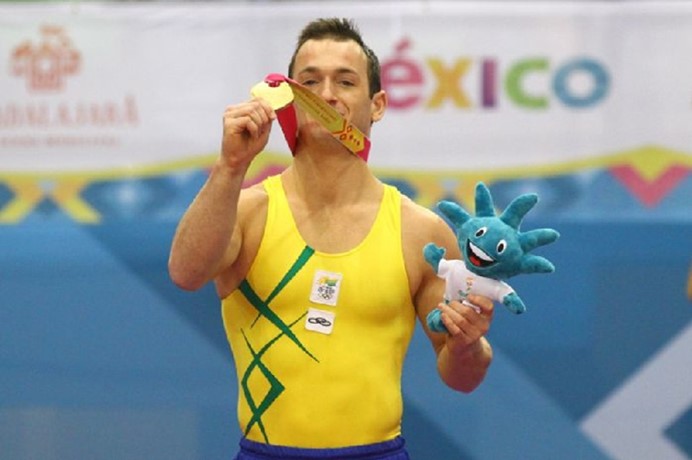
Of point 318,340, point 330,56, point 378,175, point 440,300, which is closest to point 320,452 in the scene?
point 318,340

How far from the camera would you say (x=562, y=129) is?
2.84 meters

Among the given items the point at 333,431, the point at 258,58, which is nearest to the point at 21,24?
the point at 258,58

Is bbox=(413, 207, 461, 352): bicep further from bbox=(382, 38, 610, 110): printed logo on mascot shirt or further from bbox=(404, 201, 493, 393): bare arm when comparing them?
bbox=(382, 38, 610, 110): printed logo on mascot shirt

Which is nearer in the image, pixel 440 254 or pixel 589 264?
pixel 440 254

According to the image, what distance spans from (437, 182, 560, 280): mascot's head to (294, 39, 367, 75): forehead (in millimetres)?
455

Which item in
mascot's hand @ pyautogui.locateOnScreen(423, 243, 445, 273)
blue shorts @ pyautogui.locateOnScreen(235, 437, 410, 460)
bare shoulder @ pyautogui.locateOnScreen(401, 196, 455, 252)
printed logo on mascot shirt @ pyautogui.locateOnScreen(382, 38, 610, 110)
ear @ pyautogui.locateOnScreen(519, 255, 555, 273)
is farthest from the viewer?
printed logo on mascot shirt @ pyautogui.locateOnScreen(382, 38, 610, 110)

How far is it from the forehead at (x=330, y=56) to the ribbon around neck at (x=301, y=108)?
100 mm

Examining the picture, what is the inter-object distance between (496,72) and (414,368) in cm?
76

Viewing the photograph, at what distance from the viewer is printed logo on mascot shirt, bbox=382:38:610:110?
→ 111 inches

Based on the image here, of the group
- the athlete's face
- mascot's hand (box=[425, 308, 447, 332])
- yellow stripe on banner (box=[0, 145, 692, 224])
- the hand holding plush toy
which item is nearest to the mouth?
the hand holding plush toy

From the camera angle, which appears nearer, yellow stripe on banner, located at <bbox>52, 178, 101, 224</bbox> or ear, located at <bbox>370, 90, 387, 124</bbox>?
ear, located at <bbox>370, 90, 387, 124</bbox>

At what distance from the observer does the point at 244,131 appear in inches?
71.6

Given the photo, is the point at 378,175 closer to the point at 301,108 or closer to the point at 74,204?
the point at 74,204

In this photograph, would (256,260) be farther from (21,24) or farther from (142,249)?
(21,24)
